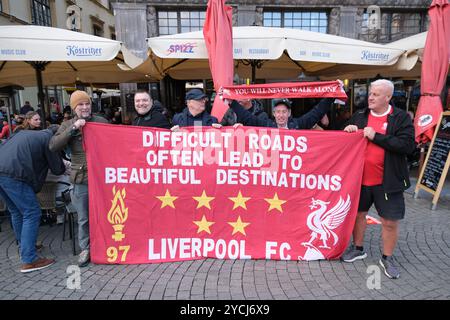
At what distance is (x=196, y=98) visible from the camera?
3682mm

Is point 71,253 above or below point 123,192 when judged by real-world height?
below

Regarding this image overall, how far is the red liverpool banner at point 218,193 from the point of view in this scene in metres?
3.46

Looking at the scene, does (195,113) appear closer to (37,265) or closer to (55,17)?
(37,265)

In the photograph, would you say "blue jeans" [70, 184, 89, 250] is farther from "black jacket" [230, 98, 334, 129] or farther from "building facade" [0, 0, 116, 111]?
"building facade" [0, 0, 116, 111]

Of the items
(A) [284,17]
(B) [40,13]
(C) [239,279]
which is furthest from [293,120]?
(B) [40,13]

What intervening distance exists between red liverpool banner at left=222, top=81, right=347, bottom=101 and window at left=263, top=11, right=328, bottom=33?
10.6 m

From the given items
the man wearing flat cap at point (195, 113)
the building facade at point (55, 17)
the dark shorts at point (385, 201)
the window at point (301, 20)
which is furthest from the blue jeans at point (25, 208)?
the window at point (301, 20)

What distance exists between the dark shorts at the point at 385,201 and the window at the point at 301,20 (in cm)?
1118

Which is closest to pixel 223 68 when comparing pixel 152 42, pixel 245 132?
pixel 152 42

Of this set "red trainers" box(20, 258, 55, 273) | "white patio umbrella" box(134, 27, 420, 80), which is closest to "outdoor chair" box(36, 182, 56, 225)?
"red trainers" box(20, 258, 55, 273)

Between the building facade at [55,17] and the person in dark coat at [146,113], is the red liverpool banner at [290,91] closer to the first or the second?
the person in dark coat at [146,113]

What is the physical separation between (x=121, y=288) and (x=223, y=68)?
3.19 metres

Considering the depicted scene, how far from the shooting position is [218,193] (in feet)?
11.6
